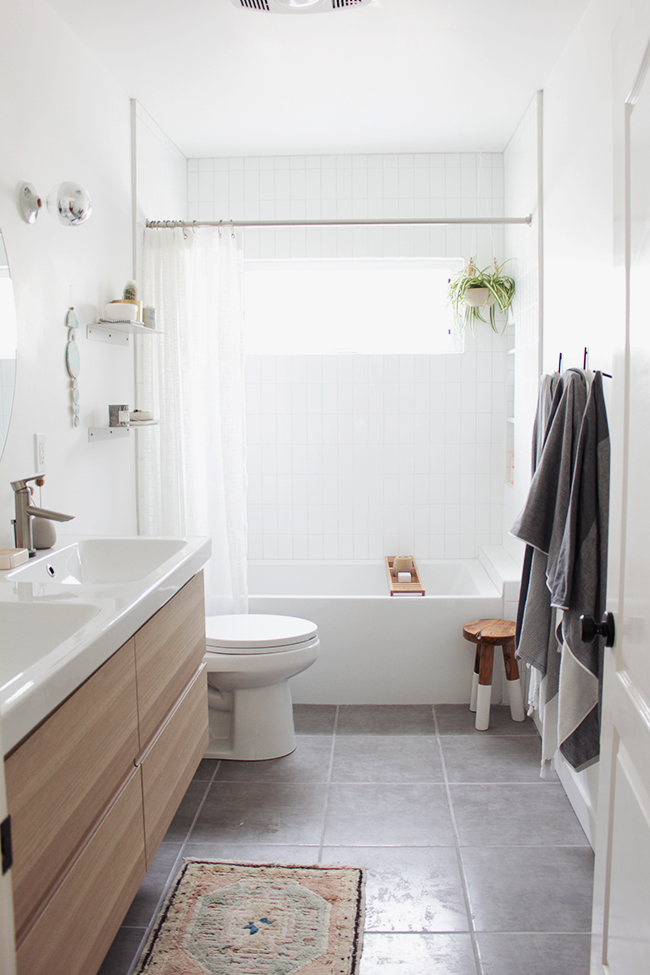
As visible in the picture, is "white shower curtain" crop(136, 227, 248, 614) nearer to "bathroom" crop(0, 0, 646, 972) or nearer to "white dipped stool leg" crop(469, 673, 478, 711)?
"bathroom" crop(0, 0, 646, 972)

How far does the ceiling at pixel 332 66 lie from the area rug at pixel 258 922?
258 centimetres

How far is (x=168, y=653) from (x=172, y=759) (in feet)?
0.93

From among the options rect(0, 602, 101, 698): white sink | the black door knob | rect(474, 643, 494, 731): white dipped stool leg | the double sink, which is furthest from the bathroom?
rect(0, 602, 101, 698): white sink

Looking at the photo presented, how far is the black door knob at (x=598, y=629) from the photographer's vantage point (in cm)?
136

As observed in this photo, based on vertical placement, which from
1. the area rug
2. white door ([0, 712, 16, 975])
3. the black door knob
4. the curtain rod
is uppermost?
the curtain rod

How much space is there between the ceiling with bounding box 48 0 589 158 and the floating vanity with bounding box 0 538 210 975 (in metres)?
1.73

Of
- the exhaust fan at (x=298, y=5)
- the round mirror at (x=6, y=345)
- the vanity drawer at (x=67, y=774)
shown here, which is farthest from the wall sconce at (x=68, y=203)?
the vanity drawer at (x=67, y=774)

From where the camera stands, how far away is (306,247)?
13.3 feet

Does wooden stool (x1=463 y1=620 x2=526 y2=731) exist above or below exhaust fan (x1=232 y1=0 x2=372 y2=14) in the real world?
below

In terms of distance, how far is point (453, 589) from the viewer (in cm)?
406

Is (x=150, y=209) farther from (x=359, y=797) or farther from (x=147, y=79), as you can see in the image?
(x=359, y=797)

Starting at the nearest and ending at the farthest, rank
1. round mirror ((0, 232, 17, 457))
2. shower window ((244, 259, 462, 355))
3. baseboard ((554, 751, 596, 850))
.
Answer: round mirror ((0, 232, 17, 457)), baseboard ((554, 751, 596, 850)), shower window ((244, 259, 462, 355))

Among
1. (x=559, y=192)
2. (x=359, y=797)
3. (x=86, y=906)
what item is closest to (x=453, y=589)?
(x=359, y=797)

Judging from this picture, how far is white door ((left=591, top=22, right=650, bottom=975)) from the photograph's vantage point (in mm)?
1159
